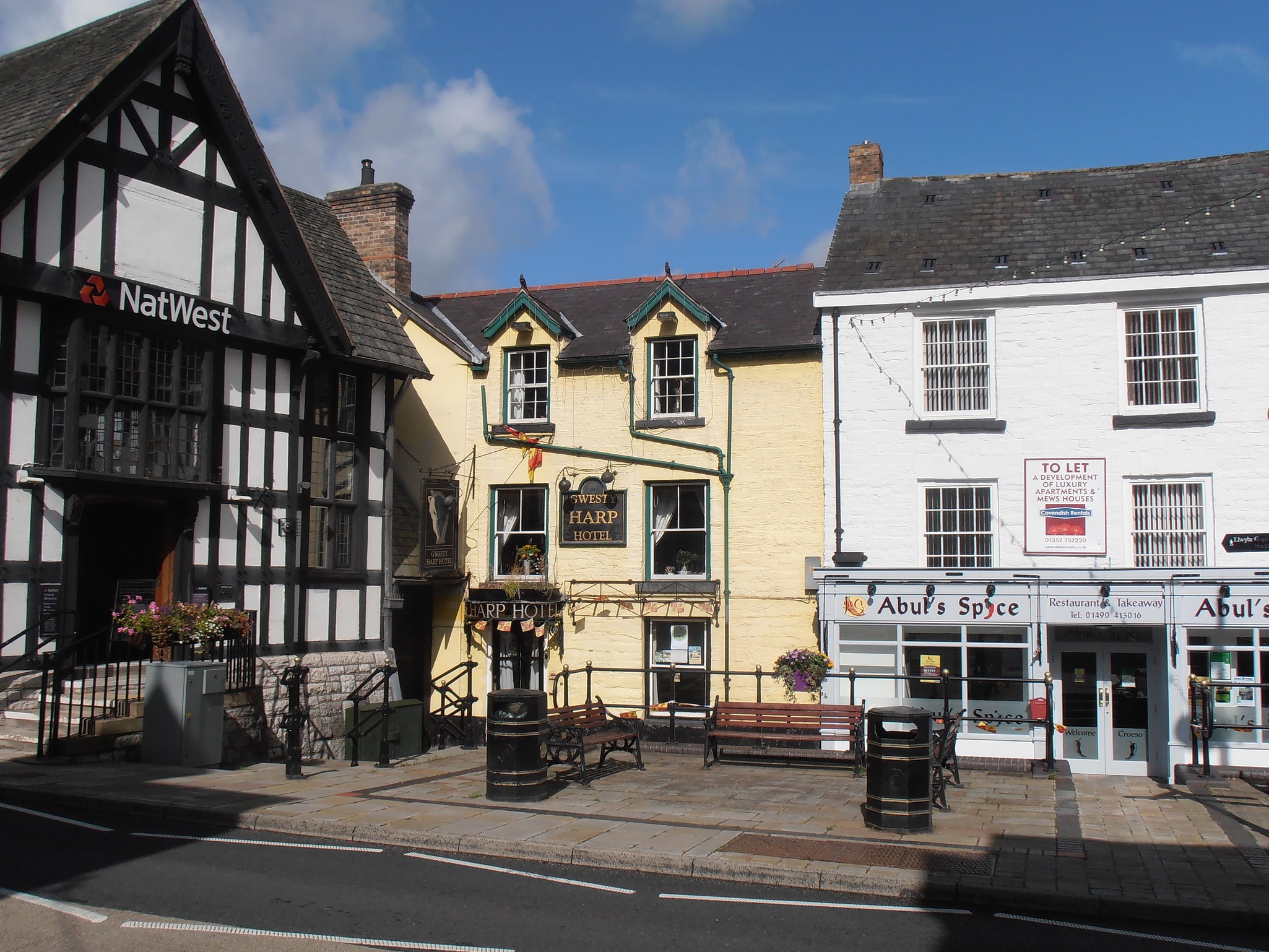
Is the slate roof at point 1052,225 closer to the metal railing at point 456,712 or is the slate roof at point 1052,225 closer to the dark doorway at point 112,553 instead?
the metal railing at point 456,712

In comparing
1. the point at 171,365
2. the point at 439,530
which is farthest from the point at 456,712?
the point at 171,365

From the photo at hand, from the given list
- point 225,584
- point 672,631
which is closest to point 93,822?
point 225,584

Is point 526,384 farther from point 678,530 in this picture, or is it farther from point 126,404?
point 126,404

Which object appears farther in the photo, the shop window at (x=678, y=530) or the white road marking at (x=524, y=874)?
the shop window at (x=678, y=530)

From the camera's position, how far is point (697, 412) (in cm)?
2058

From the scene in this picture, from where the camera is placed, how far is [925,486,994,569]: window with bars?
18219 mm

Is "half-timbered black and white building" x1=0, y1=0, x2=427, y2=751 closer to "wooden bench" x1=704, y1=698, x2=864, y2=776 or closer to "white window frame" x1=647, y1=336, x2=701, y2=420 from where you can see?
"white window frame" x1=647, y1=336, x2=701, y2=420

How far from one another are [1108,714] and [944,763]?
5.36 meters

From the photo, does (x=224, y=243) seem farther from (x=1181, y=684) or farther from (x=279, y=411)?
(x=1181, y=684)

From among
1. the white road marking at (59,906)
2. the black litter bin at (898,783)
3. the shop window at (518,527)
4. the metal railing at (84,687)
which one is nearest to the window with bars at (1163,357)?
the black litter bin at (898,783)

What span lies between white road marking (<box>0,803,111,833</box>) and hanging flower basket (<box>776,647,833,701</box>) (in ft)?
36.2

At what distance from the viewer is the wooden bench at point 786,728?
1605 centimetres

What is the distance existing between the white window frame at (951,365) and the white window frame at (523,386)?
7.05 m

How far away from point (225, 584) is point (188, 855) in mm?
8099
